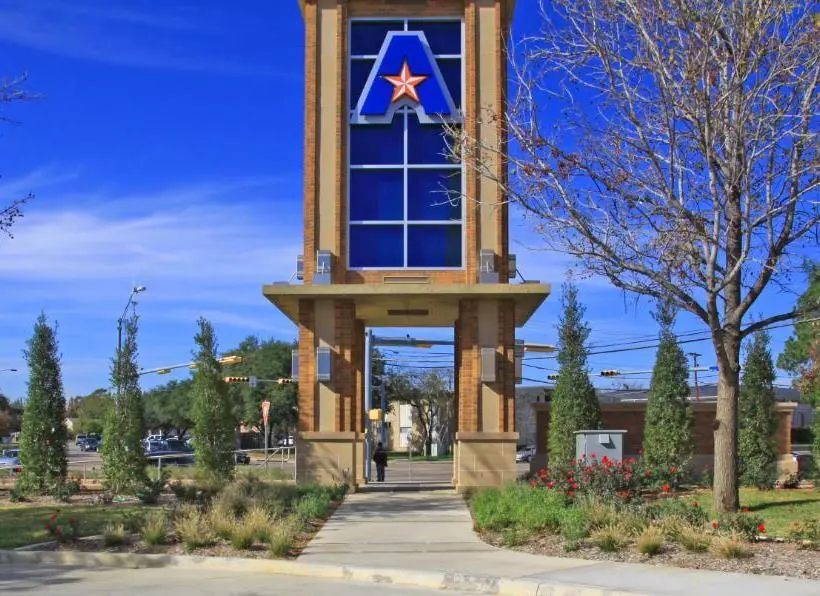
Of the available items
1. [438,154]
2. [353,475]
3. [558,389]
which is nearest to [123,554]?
[353,475]

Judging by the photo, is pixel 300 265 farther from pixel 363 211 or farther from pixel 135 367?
pixel 135 367

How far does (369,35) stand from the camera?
2411 cm

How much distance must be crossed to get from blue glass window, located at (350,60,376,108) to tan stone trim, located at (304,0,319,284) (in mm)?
974

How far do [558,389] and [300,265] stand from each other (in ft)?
26.2

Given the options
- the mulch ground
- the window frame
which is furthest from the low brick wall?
the mulch ground

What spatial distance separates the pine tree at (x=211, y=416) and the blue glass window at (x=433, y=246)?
5.49 m

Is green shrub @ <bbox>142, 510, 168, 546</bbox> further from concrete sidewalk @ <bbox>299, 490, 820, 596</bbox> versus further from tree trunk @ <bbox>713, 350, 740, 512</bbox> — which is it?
tree trunk @ <bbox>713, 350, 740, 512</bbox>

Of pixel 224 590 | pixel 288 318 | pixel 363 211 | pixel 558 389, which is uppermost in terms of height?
pixel 363 211

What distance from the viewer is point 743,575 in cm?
1077

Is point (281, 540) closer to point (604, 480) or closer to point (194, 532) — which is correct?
point (194, 532)

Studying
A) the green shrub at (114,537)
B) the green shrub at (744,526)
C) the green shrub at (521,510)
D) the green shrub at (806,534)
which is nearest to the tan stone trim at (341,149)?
the green shrub at (521,510)

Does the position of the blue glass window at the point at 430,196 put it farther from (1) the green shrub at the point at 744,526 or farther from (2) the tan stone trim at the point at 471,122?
(1) the green shrub at the point at 744,526

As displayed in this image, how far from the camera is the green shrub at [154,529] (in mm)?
13623

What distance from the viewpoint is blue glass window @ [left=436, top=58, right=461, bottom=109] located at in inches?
937
